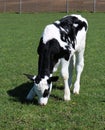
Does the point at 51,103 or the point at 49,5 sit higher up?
the point at 51,103

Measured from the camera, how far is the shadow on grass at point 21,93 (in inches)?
375

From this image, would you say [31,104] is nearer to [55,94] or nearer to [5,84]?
[55,94]

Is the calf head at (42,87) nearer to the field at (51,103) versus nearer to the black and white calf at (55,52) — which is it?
the black and white calf at (55,52)

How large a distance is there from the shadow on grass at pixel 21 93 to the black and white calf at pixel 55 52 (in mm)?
159

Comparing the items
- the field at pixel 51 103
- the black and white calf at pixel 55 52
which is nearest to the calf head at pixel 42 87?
the black and white calf at pixel 55 52

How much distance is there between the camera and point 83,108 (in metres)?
8.91

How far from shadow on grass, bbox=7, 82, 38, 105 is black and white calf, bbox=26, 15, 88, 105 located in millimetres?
159

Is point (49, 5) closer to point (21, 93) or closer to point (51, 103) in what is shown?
point (21, 93)

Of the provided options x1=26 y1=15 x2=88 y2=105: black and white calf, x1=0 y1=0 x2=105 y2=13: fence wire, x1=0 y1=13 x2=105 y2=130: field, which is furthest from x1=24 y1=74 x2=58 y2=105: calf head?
x1=0 y1=0 x2=105 y2=13: fence wire

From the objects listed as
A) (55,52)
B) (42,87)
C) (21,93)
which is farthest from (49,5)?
(42,87)

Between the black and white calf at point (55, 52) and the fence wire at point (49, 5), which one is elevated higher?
the black and white calf at point (55, 52)

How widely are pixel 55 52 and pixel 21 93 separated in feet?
5.04

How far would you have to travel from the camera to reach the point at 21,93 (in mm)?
10156

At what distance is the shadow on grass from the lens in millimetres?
9521
